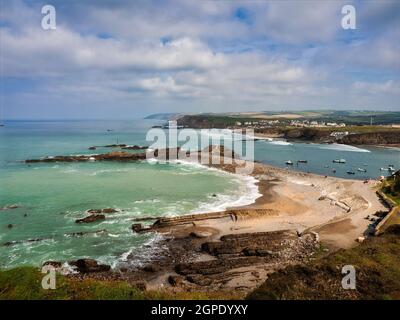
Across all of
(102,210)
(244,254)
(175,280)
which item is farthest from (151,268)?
(102,210)

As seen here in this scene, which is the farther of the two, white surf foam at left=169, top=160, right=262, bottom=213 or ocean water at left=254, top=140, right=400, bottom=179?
ocean water at left=254, top=140, right=400, bottom=179

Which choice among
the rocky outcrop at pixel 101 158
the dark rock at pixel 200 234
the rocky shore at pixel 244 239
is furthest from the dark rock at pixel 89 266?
the rocky outcrop at pixel 101 158

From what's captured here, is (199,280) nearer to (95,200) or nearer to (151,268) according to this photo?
(151,268)

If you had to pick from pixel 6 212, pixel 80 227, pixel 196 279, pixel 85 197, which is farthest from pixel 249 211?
pixel 6 212

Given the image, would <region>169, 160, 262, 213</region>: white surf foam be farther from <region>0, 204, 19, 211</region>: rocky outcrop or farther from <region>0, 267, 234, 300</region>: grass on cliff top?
<region>0, 267, 234, 300</region>: grass on cliff top

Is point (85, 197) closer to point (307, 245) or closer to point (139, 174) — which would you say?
point (139, 174)

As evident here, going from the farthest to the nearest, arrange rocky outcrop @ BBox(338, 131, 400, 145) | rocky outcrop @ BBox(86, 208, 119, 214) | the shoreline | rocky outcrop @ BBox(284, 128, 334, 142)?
rocky outcrop @ BBox(284, 128, 334, 142) → rocky outcrop @ BBox(338, 131, 400, 145) → rocky outcrop @ BBox(86, 208, 119, 214) → the shoreline

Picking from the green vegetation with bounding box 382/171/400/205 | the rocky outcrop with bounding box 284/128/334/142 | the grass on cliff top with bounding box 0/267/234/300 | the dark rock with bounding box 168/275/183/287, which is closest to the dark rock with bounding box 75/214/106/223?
the dark rock with bounding box 168/275/183/287
